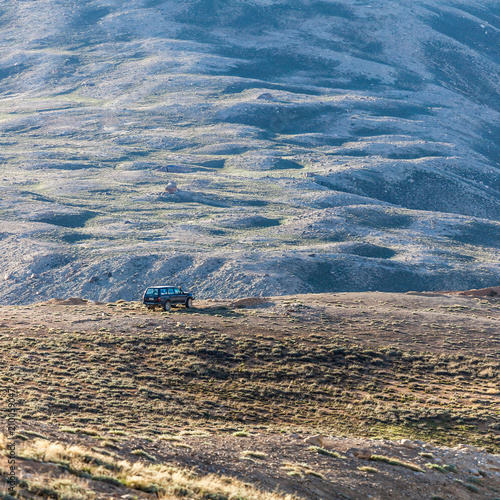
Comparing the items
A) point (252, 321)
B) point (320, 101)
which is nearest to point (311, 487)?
point (252, 321)

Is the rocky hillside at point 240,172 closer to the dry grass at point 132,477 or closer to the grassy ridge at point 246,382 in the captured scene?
the grassy ridge at point 246,382

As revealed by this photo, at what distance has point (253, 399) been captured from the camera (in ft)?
85.0

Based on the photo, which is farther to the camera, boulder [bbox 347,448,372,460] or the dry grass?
boulder [bbox 347,448,372,460]

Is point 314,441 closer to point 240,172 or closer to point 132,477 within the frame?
point 132,477

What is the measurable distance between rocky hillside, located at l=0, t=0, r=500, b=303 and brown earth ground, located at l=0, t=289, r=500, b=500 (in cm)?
2588

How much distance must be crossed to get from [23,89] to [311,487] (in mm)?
186194

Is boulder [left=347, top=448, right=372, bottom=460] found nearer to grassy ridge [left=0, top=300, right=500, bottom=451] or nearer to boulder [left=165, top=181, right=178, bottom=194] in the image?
grassy ridge [left=0, top=300, right=500, bottom=451]

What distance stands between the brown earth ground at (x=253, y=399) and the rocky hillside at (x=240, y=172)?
2588 cm

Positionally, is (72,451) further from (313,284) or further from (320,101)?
(320,101)

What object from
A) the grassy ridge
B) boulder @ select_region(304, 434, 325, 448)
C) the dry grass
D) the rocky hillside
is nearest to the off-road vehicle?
the grassy ridge

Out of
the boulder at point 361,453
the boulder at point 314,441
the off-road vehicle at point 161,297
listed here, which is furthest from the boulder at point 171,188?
the boulder at point 361,453

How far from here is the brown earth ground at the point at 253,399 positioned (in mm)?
14805

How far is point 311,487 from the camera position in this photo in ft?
50.4

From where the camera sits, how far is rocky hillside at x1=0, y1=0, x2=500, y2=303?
2736 inches
